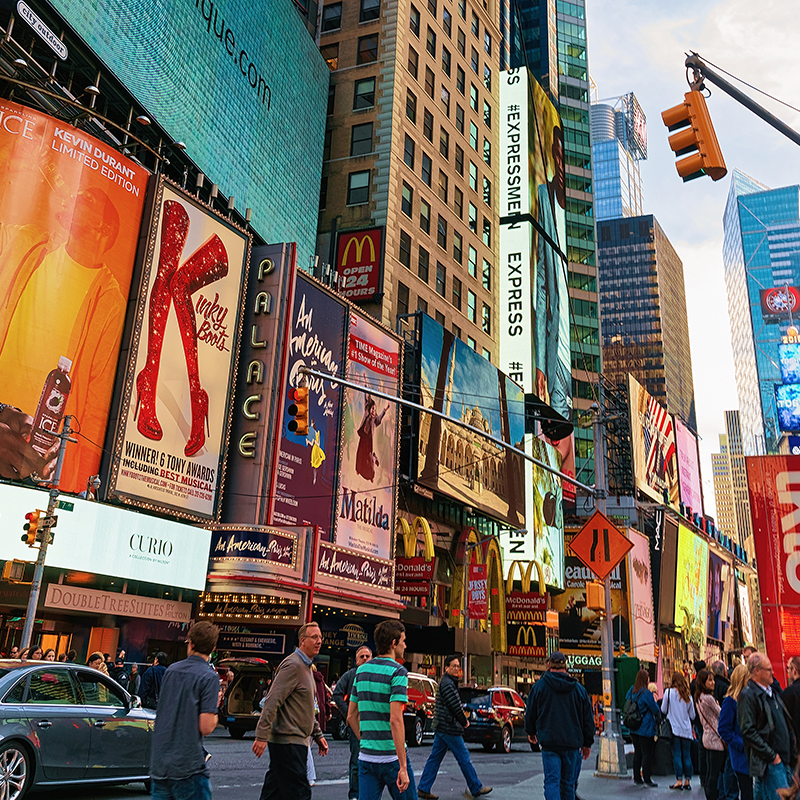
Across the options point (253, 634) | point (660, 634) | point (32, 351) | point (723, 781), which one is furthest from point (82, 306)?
point (660, 634)

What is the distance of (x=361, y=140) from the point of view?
50375 mm

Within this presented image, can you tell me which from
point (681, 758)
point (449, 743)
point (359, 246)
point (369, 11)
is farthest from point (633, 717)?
point (369, 11)

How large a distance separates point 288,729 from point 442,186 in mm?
51610

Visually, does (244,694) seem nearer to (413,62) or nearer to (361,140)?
(361,140)

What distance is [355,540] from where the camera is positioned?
123 ft

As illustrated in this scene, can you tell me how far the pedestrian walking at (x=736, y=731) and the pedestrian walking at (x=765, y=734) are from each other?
0.21 m

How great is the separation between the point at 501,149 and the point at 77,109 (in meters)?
45.9

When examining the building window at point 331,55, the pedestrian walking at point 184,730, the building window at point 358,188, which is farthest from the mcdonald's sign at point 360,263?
the pedestrian walking at point 184,730

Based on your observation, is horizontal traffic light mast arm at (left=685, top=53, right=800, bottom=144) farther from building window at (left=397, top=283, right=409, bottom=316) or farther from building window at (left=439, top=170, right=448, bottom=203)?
building window at (left=439, top=170, right=448, bottom=203)

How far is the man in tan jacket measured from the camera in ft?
24.6

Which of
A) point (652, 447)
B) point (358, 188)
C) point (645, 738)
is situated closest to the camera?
point (645, 738)

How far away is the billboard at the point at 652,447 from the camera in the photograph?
276ft

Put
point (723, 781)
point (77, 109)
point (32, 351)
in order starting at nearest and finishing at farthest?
point (723, 781) < point (32, 351) < point (77, 109)

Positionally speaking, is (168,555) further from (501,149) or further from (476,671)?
(501,149)
